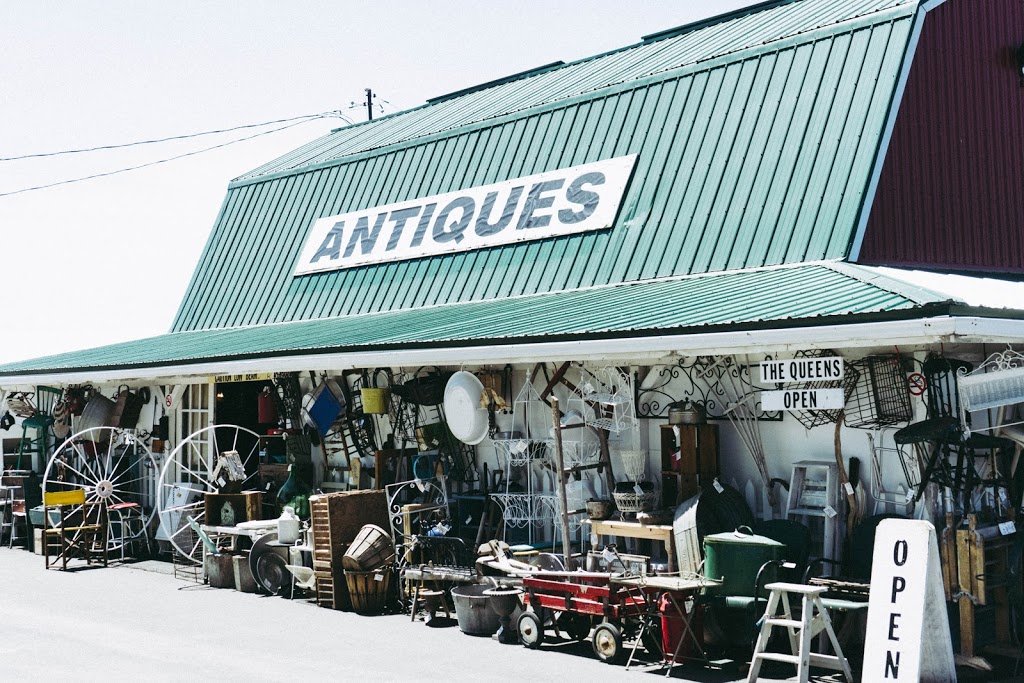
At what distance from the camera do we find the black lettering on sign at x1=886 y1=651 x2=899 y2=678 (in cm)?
860

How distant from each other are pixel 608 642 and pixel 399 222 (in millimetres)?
9906

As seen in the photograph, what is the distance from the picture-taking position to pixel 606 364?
40.9 feet

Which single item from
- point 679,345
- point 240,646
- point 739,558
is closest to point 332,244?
point 240,646

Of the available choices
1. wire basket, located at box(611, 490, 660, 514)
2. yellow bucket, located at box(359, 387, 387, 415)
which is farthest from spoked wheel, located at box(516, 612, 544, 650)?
yellow bucket, located at box(359, 387, 387, 415)

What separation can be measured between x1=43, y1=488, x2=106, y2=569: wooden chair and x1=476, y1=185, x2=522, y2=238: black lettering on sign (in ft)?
23.4

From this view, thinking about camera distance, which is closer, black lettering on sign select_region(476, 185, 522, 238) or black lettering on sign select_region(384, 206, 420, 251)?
black lettering on sign select_region(476, 185, 522, 238)

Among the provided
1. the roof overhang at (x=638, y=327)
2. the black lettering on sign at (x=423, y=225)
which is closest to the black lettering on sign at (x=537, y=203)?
the roof overhang at (x=638, y=327)

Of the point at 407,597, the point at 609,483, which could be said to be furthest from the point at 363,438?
the point at 609,483

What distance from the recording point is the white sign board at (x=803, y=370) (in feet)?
33.3

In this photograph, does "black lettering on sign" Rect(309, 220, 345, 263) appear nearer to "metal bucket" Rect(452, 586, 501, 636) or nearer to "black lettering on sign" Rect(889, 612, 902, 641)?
"metal bucket" Rect(452, 586, 501, 636)

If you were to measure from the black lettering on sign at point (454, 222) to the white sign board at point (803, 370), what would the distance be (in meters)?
7.69

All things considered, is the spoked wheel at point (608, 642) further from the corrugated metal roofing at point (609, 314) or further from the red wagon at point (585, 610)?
the corrugated metal roofing at point (609, 314)

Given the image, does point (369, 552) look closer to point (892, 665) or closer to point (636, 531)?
point (636, 531)

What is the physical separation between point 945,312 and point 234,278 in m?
15.8
